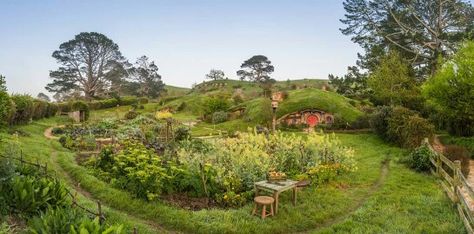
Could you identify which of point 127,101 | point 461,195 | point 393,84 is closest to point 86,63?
point 127,101

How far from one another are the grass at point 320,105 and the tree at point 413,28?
9.08 m

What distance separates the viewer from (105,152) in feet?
49.1

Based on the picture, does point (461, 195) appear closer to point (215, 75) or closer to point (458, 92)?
point (458, 92)

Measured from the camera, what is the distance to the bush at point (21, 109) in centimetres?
2695

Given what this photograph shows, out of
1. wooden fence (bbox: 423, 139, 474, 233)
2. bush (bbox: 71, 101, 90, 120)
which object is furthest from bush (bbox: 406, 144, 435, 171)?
bush (bbox: 71, 101, 90, 120)

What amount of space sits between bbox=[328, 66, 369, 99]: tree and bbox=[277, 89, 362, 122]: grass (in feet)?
33.4

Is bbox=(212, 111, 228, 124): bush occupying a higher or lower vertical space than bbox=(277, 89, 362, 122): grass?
lower

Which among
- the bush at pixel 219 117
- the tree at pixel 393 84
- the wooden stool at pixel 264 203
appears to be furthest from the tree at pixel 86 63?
the wooden stool at pixel 264 203

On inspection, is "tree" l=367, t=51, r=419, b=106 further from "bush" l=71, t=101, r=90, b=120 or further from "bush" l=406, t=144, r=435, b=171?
"bush" l=71, t=101, r=90, b=120

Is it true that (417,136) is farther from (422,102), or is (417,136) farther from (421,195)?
(422,102)

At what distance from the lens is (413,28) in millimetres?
39594

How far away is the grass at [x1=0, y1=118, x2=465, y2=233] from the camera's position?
9.51 m

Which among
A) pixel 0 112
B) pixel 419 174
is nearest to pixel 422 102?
pixel 419 174

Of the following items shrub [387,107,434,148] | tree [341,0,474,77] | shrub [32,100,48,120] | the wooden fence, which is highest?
tree [341,0,474,77]
